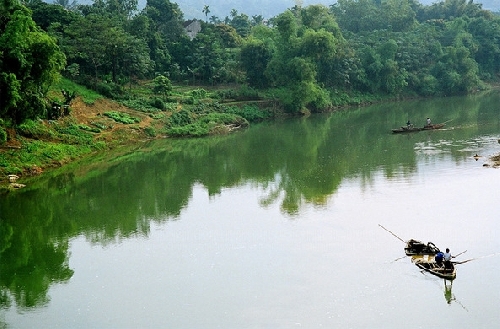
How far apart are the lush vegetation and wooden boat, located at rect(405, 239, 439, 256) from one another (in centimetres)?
1966

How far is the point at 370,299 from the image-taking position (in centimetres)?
1681

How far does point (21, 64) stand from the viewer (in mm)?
30906

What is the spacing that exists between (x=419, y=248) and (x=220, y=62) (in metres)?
43.7

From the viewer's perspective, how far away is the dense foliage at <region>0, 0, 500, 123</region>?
106 feet

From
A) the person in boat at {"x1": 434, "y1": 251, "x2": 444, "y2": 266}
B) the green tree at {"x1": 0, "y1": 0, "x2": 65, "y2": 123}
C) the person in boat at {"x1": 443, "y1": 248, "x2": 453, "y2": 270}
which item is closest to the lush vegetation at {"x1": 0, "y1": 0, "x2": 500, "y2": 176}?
the green tree at {"x1": 0, "y1": 0, "x2": 65, "y2": 123}

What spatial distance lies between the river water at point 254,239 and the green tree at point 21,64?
3.72 meters

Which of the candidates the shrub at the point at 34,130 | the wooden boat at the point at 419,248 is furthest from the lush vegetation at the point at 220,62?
the wooden boat at the point at 419,248

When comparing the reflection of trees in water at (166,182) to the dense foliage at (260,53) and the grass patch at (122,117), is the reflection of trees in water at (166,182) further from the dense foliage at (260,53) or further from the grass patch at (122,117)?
the dense foliage at (260,53)

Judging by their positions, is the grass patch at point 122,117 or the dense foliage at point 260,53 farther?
the grass patch at point 122,117

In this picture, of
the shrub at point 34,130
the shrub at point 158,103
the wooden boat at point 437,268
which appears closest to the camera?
the wooden boat at point 437,268

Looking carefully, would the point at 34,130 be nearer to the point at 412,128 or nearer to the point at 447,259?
the point at 412,128

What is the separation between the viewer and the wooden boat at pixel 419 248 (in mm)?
19844

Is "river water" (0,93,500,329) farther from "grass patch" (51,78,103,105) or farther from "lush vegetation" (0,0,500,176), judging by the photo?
"grass patch" (51,78,103,105)

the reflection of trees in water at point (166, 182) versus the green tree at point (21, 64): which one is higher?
the green tree at point (21, 64)
